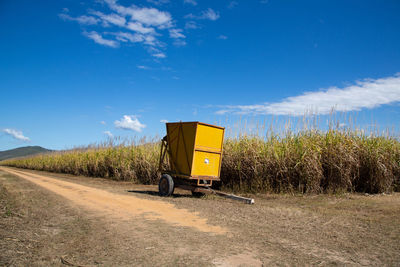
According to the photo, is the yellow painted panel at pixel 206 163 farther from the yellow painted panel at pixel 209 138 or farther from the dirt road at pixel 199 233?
the dirt road at pixel 199 233

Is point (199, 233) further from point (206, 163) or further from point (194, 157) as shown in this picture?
point (206, 163)

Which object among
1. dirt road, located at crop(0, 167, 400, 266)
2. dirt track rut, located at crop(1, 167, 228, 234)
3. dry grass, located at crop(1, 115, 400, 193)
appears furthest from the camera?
dry grass, located at crop(1, 115, 400, 193)

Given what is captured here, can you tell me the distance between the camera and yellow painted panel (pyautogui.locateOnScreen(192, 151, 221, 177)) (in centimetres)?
914

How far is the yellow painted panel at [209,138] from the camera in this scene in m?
9.13

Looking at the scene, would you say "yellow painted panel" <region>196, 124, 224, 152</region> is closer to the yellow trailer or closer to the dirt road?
the yellow trailer

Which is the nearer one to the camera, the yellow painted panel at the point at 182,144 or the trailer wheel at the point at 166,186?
the yellow painted panel at the point at 182,144

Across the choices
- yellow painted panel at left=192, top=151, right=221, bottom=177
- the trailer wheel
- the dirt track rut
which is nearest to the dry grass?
yellow painted panel at left=192, top=151, right=221, bottom=177

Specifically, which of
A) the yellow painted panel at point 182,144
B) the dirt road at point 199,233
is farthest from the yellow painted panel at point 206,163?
the dirt road at point 199,233

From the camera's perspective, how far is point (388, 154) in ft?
29.8

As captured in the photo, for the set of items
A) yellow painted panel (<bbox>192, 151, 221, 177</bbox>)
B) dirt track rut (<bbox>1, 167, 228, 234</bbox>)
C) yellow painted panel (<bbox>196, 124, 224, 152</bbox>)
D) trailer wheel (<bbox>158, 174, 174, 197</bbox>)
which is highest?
yellow painted panel (<bbox>196, 124, 224, 152</bbox>)

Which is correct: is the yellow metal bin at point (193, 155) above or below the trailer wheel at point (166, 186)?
above

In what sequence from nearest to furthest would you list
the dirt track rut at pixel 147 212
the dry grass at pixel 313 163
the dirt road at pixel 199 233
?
the dirt road at pixel 199 233 → the dirt track rut at pixel 147 212 → the dry grass at pixel 313 163

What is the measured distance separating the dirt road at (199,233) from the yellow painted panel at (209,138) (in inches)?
85.8

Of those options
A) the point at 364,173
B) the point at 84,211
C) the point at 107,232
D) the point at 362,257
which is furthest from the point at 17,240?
the point at 364,173
